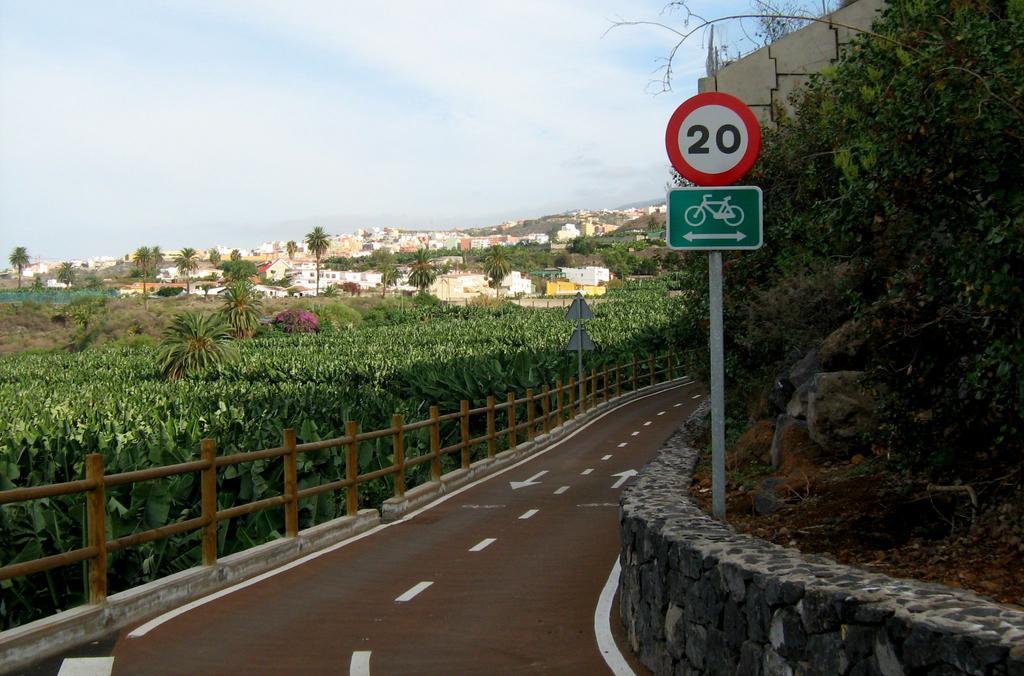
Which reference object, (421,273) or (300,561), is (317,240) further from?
(300,561)

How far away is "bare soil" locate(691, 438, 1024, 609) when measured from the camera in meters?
5.54

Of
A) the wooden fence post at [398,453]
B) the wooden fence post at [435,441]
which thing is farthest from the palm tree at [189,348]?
the wooden fence post at [398,453]

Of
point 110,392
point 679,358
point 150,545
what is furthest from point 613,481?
point 110,392

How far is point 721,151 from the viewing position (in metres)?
6.73

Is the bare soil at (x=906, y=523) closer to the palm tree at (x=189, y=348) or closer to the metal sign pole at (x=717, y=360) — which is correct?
the metal sign pole at (x=717, y=360)

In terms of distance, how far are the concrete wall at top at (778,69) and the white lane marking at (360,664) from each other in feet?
53.3

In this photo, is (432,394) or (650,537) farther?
(432,394)

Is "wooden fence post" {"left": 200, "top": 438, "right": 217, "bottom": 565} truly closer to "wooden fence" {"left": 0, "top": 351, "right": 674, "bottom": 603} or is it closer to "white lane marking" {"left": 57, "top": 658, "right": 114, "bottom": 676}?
"wooden fence" {"left": 0, "top": 351, "right": 674, "bottom": 603}

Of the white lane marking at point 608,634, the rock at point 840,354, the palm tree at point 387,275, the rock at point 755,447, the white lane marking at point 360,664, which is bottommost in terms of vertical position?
the white lane marking at point 608,634

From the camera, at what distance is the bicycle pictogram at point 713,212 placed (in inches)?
263

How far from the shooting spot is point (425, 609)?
849 centimetres

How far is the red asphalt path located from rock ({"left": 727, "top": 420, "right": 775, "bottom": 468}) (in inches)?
68.9

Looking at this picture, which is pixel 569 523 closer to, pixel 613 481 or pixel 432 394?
pixel 613 481

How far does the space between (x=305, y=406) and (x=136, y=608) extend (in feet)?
72.0
